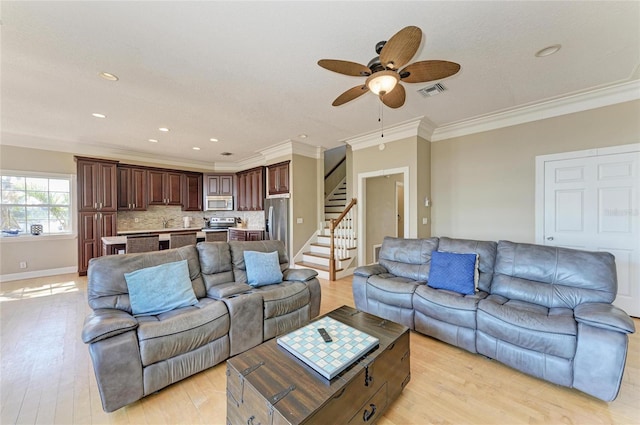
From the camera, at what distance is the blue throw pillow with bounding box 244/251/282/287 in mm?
2779

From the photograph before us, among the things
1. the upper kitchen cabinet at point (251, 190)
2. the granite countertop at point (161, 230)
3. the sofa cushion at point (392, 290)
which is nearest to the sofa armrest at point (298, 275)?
the sofa cushion at point (392, 290)

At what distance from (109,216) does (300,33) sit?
573 centimetres

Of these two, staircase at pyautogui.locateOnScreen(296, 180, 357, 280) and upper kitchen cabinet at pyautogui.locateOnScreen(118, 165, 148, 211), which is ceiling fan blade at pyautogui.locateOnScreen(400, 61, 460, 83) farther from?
upper kitchen cabinet at pyautogui.locateOnScreen(118, 165, 148, 211)

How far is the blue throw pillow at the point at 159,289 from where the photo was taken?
2078 mm

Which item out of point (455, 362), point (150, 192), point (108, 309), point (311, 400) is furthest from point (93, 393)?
point (150, 192)

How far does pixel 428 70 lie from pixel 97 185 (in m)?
6.47

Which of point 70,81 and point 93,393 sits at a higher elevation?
point 70,81

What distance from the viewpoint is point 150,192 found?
6.16m

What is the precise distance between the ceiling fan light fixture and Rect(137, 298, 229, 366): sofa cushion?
2256 millimetres

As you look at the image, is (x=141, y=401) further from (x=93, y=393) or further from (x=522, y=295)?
(x=522, y=295)

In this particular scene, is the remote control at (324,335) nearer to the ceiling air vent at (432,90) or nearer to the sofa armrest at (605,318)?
the sofa armrest at (605,318)

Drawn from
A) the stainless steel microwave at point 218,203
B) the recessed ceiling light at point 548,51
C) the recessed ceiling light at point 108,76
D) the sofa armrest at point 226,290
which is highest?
the recessed ceiling light at point 548,51

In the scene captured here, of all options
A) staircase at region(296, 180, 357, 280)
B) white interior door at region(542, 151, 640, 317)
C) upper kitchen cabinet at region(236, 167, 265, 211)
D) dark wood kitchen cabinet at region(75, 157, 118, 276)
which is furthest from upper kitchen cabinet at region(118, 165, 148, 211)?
white interior door at region(542, 151, 640, 317)

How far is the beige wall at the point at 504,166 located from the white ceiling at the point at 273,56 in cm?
45
